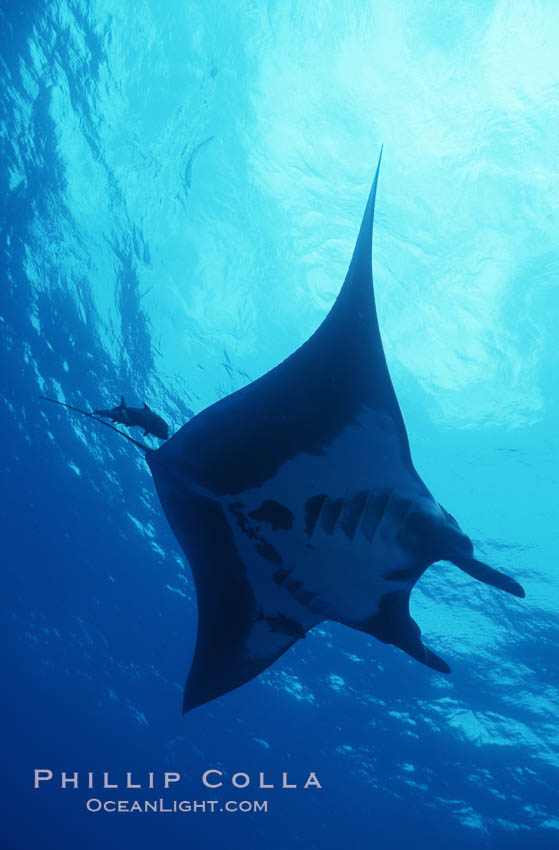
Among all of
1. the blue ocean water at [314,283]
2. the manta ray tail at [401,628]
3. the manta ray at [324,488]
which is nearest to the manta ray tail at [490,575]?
the manta ray at [324,488]

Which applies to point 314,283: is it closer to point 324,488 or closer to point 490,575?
point 324,488

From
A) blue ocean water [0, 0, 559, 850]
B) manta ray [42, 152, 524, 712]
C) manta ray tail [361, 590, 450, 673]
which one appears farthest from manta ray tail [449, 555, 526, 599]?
blue ocean water [0, 0, 559, 850]

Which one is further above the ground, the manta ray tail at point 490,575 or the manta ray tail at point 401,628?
the manta ray tail at point 490,575

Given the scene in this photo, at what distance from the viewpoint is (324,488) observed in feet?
10.8

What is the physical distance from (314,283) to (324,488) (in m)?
6.95

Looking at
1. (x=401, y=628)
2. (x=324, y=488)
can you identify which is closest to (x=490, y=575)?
(x=401, y=628)

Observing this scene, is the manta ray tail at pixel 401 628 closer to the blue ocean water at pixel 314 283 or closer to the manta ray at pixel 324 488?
the manta ray at pixel 324 488

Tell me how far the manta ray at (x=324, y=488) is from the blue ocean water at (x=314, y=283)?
6618mm

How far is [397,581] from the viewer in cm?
345

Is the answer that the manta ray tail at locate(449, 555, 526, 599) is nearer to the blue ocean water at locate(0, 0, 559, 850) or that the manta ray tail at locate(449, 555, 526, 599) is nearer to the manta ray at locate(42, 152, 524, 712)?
the manta ray at locate(42, 152, 524, 712)

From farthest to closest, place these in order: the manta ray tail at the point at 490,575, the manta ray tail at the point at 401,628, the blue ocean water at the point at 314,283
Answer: the blue ocean water at the point at 314,283 → the manta ray tail at the point at 401,628 → the manta ray tail at the point at 490,575

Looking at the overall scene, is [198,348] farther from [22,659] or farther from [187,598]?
[22,659]

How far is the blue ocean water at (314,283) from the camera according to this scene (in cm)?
816

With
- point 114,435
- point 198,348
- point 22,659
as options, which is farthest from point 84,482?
point 22,659
